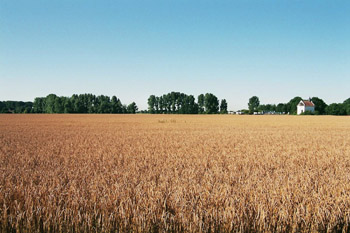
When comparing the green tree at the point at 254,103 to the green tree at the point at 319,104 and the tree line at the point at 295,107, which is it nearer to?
the tree line at the point at 295,107

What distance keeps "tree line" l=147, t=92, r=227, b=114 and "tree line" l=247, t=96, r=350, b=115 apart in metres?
17.5

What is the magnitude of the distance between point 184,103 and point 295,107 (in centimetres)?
5475

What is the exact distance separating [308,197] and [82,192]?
441 centimetres

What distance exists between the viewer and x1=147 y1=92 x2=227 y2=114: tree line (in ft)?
429

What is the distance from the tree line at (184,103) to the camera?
429 ft

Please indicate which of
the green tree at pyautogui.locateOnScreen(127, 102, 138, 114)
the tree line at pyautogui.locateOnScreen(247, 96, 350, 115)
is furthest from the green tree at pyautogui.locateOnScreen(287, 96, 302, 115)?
the green tree at pyautogui.locateOnScreen(127, 102, 138, 114)

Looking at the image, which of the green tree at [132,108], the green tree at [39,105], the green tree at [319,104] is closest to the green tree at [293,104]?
the green tree at [319,104]

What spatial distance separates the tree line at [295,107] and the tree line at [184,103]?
17454 mm

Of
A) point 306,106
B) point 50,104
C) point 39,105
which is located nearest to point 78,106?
point 50,104

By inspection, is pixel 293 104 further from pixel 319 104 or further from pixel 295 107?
pixel 319 104

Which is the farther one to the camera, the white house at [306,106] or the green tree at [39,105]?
the green tree at [39,105]

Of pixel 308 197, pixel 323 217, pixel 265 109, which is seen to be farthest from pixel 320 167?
pixel 265 109

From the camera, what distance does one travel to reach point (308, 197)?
543 centimetres

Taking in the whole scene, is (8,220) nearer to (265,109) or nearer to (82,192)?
(82,192)
